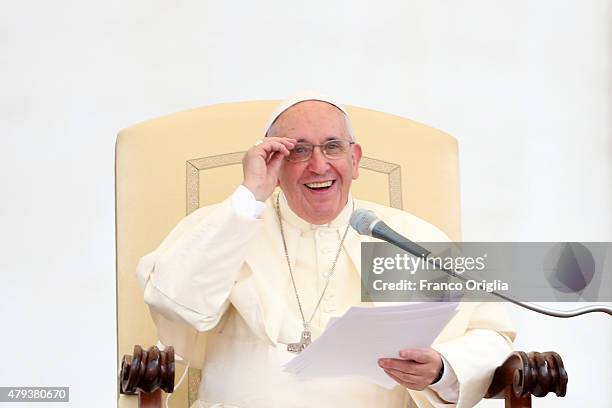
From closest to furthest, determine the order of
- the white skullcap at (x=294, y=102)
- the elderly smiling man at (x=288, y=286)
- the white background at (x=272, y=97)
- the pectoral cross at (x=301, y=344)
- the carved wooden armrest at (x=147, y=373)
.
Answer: the carved wooden armrest at (x=147, y=373)
the elderly smiling man at (x=288, y=286)
the pectoral cross at (x=301, y=344)
the white skullcap at (x=294, y=102)
the white background at (x=272, y=97)

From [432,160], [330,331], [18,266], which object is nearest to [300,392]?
[330,331]

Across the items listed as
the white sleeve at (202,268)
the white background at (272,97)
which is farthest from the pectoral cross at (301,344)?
the white background at (272,97)

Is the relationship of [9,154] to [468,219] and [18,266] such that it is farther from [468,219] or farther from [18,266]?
[468,219]

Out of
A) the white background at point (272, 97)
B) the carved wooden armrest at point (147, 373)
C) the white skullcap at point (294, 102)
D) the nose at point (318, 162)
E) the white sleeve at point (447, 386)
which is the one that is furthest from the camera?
the white background at point (272, 97)

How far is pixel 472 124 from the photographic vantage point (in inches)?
196

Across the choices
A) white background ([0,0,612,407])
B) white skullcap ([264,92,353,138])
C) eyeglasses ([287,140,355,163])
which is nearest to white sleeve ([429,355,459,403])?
eyeglasses ([287,140,355,163])

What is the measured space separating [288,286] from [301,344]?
233mm

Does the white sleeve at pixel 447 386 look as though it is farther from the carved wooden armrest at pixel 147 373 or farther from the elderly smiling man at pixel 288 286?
the carved wooden armrest at pixel 147 373

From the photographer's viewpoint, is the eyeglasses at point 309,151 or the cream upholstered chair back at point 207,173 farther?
the cream upholstered chair back at point 207,173

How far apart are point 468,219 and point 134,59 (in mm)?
1428

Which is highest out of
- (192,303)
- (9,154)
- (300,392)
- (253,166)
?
(9,154)

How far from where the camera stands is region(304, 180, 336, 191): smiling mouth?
11.4 feet

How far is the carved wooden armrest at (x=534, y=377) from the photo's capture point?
277cm

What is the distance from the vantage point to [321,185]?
3.46 metres
